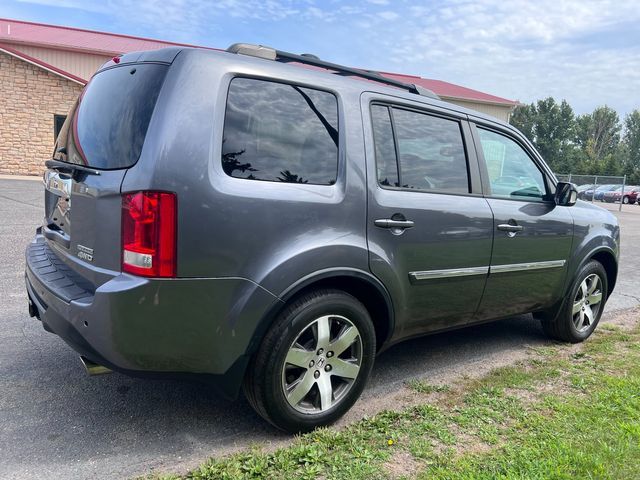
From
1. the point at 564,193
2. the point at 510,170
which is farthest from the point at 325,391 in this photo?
the point at 564,193

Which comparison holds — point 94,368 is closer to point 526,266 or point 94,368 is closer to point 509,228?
point 509,228

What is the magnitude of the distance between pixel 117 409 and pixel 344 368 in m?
1.31

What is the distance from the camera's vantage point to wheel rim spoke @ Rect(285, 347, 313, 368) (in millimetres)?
2799

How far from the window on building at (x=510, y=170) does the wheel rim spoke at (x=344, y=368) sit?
1.68 meters

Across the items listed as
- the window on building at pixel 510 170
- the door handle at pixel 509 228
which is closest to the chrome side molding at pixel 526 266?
the door handle at pixel 509 228

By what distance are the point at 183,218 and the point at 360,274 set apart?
1.04 metres

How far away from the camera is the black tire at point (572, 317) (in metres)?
4.67

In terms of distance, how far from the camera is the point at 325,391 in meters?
2.98

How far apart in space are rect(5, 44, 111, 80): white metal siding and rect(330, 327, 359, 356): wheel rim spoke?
24.6 m

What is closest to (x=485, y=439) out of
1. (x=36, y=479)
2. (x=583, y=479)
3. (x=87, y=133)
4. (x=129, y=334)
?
(x=583, y=479)

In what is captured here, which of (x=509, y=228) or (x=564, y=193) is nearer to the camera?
(x=509, y=228)

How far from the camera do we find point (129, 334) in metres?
2.44

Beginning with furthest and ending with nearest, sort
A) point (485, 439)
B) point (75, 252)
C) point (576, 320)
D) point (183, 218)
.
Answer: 1. point (576, 320)
2. point (485, 439)
3. point (75, 252)
4. point (183, 218)

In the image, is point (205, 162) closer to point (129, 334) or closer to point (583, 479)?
point (129, 334)
